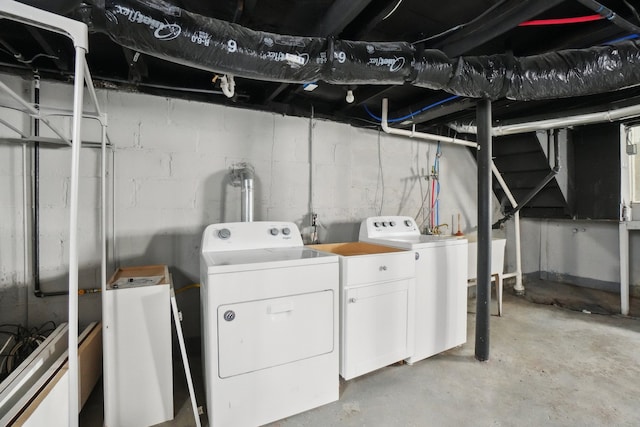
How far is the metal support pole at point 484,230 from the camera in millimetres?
2045

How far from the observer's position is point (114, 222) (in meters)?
1.94

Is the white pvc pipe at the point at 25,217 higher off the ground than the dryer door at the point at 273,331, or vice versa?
the white pvc pipe at the point at 25,217

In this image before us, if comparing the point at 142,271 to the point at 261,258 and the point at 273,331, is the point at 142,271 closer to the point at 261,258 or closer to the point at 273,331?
the point at 261,258

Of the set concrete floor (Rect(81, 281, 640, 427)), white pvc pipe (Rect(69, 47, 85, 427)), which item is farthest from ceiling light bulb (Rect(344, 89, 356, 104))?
concrete floor (Rect(81, 281, 640, 427))

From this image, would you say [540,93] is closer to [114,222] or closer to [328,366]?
[328,366]

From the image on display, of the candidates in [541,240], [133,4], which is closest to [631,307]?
[541,240]

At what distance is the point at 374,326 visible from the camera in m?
1.83

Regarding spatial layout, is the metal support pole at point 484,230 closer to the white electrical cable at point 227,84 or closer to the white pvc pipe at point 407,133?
the white pvc pipe at point 407,133

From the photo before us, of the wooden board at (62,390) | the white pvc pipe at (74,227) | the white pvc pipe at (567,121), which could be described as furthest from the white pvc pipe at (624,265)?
the wooden board at (62,390)

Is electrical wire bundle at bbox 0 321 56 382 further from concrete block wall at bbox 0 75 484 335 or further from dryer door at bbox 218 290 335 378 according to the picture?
dryer door at bbox 218 290 335 378

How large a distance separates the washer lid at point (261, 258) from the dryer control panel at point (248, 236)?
0.17 feet

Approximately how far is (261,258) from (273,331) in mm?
382

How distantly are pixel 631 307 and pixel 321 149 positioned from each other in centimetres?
351

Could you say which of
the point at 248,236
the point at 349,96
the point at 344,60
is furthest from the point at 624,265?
the point at 248,236
